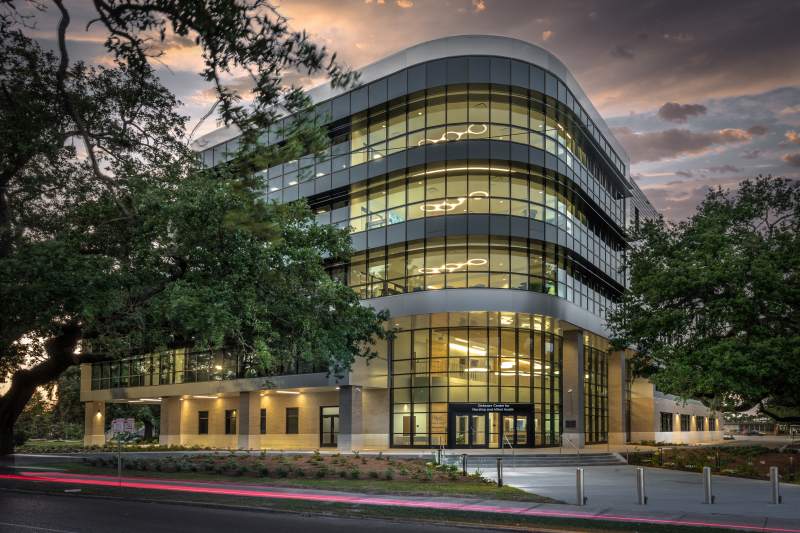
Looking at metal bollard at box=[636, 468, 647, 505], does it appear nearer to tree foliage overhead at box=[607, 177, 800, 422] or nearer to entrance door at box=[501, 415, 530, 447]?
tree foliage overhead at box=[607, 177, 800, 422]

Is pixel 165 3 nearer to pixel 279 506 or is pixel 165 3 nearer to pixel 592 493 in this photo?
pixel 279 506

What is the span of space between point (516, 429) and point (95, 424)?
41554mm

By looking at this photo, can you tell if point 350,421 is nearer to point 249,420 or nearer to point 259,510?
point 249,420

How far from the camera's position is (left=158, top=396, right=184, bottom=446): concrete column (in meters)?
51.1

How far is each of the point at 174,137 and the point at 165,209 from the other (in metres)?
2.51

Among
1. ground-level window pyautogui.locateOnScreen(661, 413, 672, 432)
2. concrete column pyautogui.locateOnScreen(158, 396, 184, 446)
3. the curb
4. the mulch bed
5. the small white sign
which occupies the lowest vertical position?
ground-level window pyautogui.locateOnScreen(661, 413, 672, 432)

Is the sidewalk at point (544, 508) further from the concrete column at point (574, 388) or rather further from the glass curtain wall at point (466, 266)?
the concrete column at point (574, 388)

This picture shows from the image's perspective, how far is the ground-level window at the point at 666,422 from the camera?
65500 millimetres

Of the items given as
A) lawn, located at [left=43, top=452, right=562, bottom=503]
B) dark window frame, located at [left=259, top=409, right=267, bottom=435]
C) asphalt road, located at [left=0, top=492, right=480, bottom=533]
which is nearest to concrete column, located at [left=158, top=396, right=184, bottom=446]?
dark window frame, located at [left=259, top=409, right=267, bottom=435]

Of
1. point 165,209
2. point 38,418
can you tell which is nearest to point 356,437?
point 165,209

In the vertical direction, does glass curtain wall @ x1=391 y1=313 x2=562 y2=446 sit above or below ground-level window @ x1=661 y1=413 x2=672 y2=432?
above

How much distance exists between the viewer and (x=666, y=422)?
2648 inches

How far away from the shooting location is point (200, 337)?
1833 centimetres

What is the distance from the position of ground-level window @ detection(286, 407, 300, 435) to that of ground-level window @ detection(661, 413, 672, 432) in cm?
4133
